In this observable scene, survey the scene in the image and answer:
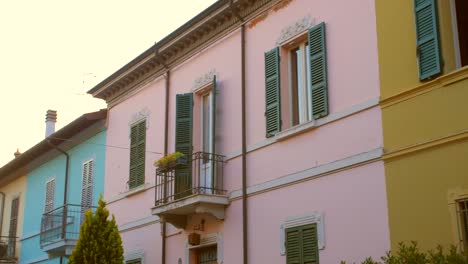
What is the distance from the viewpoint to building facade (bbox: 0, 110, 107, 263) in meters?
20.0

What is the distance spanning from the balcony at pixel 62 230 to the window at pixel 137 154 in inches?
96.8

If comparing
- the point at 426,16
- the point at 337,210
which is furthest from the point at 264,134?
the point at 426,16

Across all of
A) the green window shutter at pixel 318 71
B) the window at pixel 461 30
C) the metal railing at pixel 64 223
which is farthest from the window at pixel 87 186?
the window at pixel 461 30

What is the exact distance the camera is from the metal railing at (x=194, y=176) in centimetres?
1451

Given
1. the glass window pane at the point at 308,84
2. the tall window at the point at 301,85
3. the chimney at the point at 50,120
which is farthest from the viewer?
the chimney at the point at 50,120

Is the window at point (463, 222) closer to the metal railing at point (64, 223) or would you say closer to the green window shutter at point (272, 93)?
the green window shutter at point (272, 93)

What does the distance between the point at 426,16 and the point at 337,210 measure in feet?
11.0

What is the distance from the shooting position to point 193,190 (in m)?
14.2

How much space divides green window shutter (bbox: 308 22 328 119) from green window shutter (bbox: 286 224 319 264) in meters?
1.92

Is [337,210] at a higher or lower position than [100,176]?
lower

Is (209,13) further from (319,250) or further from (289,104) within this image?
(319,250)

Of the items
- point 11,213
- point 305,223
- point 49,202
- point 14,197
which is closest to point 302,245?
point 305,223

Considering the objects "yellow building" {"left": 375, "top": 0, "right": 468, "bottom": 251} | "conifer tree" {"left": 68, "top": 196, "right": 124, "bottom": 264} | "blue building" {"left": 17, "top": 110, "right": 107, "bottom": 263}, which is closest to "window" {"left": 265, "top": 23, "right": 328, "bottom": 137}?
"yellow building" {"left": 375, "top": 0, "right": 468, "bottom": 251}

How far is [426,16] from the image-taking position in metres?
10.3
